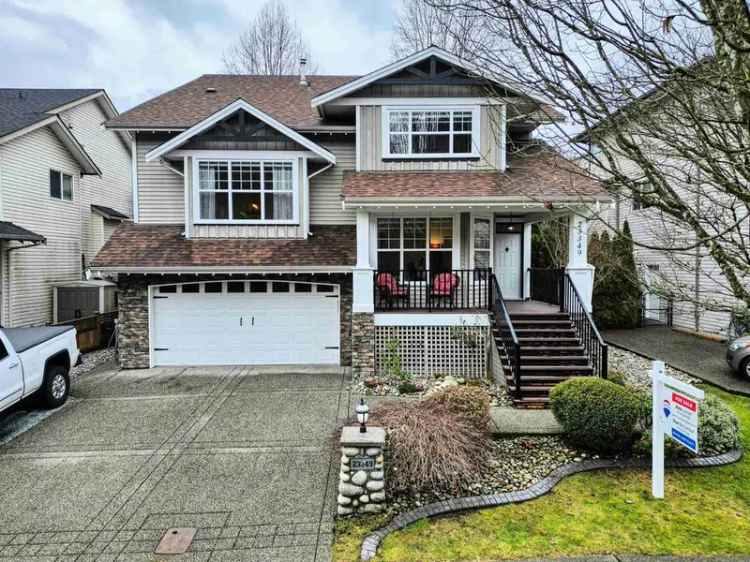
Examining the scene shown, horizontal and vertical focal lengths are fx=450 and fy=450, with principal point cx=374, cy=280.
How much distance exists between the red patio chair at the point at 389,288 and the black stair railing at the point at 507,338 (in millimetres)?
2236

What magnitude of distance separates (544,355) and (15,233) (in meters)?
14.9

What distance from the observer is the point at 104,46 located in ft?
87.9

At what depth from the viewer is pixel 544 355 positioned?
31.2 ft

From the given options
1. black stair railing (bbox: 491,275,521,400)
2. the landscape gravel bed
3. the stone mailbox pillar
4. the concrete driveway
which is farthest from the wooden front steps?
the stone mailbox pillar

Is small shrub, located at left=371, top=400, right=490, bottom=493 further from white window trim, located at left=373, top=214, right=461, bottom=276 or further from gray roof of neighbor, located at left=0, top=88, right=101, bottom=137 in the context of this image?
gray roof of neighbor, located at left=0, top=88, right=101, bottom=137

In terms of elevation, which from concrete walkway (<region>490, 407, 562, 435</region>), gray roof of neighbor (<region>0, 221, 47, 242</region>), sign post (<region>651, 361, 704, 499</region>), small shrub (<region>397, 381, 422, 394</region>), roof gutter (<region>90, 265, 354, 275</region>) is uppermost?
gray roof of neighbor (<region>0, 221, 47, 242</region>)

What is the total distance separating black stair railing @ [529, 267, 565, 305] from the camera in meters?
11.3

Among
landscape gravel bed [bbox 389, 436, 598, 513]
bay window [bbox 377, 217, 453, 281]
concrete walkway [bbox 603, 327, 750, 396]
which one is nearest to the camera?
landscape gravel bed [bbox 389, 436, 598, 513]

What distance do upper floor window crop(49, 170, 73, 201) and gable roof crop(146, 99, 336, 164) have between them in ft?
24.1

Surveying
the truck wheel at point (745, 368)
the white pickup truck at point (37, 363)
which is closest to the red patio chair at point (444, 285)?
the truck wheel at point (745, 368)

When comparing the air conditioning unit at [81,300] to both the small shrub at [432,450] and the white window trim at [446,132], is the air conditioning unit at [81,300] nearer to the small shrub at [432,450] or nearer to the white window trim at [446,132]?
the white window trim at [446,132]

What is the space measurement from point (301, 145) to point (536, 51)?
8.45 m

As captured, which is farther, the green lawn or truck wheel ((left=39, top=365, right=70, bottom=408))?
truck wheel ((left=39, top=365, right=70, bottom=408))

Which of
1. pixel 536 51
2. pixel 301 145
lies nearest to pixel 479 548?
pixel 536 51
